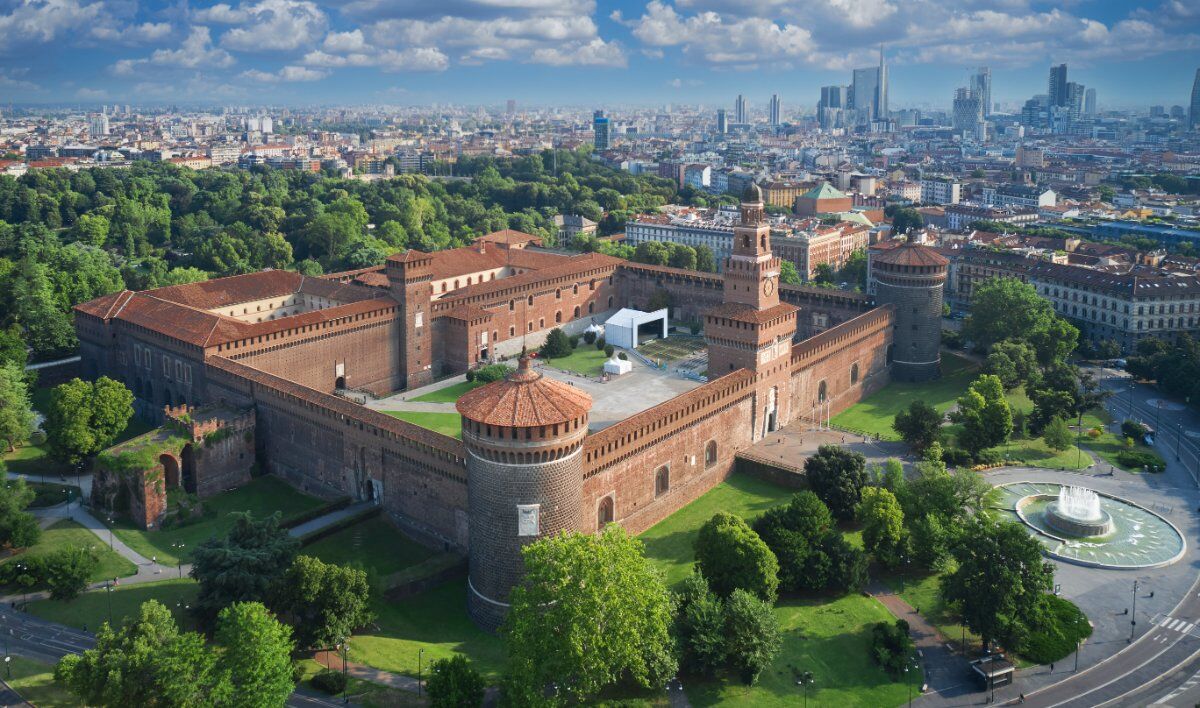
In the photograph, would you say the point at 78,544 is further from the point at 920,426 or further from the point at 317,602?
the point at 920,426

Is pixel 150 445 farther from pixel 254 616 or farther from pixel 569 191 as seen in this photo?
pixel 569 191

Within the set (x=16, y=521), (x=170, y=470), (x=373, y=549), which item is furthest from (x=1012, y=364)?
(x=16, y=521)

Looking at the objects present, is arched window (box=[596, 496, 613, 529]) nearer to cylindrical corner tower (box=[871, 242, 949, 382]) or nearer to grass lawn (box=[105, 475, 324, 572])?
grass lawn (box=[105, 475, 324, 572])

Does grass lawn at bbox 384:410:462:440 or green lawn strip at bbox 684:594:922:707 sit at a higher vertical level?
grass lawn at bbox 384:410:462:440

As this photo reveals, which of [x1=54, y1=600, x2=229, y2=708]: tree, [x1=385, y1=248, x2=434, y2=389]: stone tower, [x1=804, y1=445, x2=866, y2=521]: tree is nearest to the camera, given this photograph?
[x1=54, y1=600, x2=229, y2=708]: tree

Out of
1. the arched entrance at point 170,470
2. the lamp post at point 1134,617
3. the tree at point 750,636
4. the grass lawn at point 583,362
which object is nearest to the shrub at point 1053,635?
the lamp post at point 1134,617

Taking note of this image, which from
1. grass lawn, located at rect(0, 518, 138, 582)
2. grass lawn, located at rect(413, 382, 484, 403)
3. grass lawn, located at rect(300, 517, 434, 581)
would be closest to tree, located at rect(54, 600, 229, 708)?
grass lawn, located at rect(300, 517, 434, 581)

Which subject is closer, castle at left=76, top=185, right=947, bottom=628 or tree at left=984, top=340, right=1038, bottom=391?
castle at left=76, top=185, right=947, bottom=628
